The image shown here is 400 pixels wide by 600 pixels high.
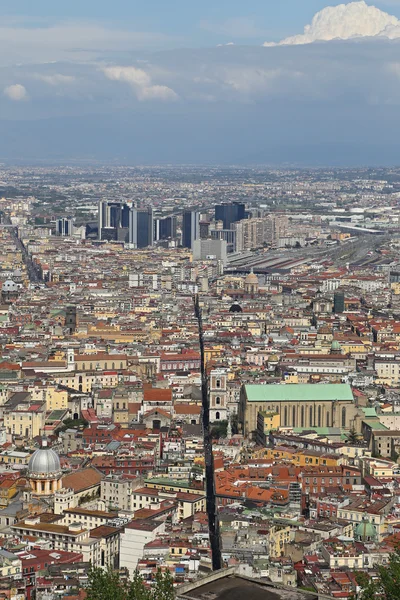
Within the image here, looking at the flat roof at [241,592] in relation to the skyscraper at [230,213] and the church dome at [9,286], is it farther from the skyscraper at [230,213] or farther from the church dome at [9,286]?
the skyscraper at [230,213]

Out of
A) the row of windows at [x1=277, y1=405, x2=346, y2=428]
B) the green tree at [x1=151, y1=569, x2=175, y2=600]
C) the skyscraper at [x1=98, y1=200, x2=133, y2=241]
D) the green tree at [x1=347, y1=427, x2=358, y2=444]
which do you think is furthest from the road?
the green tree at [x1=151, y1=569, x2=175, y2=600]

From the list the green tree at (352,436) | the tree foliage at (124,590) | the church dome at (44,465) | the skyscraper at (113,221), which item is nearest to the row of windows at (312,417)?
the green tree at (352,436)

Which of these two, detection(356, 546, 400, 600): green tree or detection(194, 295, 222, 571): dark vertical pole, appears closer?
detection(356, 546, 400, 600): green tree

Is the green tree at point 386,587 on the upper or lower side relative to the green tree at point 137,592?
upper

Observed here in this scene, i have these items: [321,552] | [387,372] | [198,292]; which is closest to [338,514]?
[321,552]

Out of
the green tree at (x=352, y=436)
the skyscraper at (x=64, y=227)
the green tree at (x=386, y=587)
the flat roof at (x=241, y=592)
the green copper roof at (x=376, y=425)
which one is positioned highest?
the flat roof at (x=241, y=592)

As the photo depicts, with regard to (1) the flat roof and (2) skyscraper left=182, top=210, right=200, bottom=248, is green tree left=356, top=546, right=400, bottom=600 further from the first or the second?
(2) skyscraper left=182, top=210, right=200, bottom=248
